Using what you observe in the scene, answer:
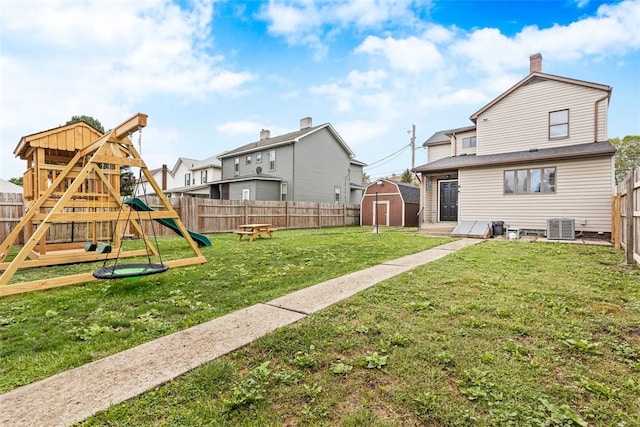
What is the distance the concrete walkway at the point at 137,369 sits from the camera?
1.77 metres

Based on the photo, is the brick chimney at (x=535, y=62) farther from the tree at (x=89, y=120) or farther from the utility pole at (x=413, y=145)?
the tree at (x=89, y=120)

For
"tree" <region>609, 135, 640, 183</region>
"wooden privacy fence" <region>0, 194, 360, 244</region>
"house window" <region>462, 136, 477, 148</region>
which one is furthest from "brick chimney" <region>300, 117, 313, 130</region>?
"tree" <region>609, 135, 640, 183</region>

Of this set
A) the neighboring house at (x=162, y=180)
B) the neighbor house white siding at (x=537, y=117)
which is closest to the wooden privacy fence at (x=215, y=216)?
the neighbor house white siding at (x=537, y=117)

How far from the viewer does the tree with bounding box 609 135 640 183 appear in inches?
1131

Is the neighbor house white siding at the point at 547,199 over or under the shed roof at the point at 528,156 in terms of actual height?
under

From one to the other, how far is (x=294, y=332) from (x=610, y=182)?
499 inches

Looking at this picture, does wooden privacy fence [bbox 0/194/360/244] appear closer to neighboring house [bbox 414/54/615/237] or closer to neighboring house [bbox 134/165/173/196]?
neighboring house [bbox 414/54/615/237]

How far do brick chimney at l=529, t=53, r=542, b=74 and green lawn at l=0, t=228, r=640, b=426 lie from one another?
1152cm

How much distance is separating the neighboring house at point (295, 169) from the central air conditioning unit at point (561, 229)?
1477 centimetres

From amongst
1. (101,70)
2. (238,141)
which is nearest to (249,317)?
(101,70)

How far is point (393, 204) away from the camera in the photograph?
2083 cm

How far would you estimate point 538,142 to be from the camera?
12156mm

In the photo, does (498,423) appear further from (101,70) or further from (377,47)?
(377,47)

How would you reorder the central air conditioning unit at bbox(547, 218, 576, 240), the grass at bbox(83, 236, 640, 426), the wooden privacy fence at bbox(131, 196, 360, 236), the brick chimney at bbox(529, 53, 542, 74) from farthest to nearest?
the wooden privacy fence at bbox(131, 196, 360, 236), the brick chimney at bbox(529, 53, 542, 74), the central air conditioning unit at bbox(547, 218, 576, 240), the grass at bbox(83, 236, 640, 426)
